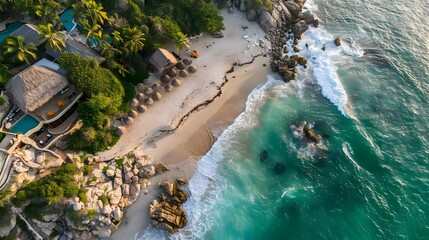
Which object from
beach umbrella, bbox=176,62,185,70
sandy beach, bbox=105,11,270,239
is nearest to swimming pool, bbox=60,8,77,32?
beach umbrella, bbox=176,62,185,70

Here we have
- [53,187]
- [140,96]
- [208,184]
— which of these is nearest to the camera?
[53,187]

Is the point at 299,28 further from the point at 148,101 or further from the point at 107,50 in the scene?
the point at 107,50

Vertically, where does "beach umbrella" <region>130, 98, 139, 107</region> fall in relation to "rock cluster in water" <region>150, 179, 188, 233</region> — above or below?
above

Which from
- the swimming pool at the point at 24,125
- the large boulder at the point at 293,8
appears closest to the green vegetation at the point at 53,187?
the swimming pool at the point at 24,125

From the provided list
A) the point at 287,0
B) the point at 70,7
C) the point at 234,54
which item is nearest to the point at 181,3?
the point at 234,54

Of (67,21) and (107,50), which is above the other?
(67,21)

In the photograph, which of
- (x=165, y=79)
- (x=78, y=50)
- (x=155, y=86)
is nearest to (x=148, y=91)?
(x=155, y=86)

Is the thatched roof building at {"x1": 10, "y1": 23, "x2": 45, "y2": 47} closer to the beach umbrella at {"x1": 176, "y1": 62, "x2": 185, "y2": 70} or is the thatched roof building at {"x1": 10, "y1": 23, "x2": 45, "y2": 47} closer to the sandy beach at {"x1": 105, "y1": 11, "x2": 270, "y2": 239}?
the sandy beach at {"x1": 105, "y1": 11, "x2": 270, "y2": 239}
